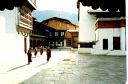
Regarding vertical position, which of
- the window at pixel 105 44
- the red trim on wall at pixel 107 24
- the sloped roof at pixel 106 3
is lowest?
the window at pixel 105 44

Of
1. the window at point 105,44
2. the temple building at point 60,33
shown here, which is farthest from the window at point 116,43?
the temple building at point 60,33

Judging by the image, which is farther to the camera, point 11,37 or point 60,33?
point 60,33

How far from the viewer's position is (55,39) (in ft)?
219

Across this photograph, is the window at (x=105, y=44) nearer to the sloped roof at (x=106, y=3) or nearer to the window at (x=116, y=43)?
the window at (x=116, y=43)

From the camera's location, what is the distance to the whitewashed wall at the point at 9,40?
18016mm

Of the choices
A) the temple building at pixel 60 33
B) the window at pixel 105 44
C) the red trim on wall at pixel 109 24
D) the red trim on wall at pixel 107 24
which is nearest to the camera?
the red trim on wall at pixel 109 24

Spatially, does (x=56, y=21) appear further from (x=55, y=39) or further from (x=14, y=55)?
(x=14, y=55)

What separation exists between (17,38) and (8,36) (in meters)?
1.89

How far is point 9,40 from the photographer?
19375 mm

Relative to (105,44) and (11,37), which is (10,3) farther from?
(105,44)

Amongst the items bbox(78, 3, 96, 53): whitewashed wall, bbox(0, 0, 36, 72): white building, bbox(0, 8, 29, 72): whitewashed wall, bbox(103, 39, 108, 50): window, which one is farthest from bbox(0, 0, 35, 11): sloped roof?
bbox(78, 3, 96, 53): whitewashed wall

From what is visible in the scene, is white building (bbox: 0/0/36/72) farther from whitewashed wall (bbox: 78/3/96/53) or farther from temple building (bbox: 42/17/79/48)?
temple building (bbox: 42/17/79/48)

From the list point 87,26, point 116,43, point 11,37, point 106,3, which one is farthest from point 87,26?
point 106,3

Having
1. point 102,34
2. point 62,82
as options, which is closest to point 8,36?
point 62,82
